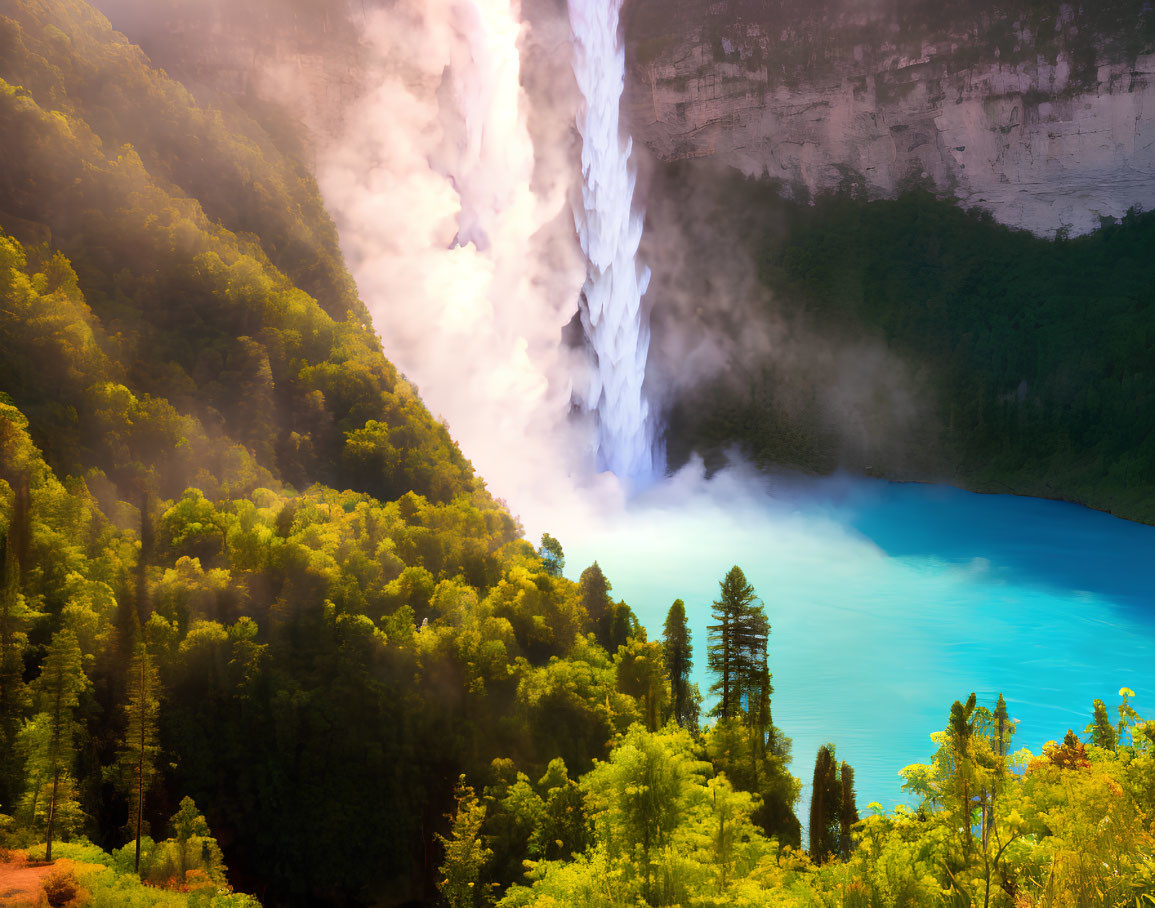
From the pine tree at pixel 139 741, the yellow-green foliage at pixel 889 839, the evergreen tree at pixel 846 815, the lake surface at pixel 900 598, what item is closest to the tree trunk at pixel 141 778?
the pine tree at pixel 139 741

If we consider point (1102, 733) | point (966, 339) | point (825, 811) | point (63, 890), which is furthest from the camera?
point (966, 339)

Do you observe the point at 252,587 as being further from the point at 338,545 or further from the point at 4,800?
the point at 4,800

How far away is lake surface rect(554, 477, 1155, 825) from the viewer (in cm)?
3456

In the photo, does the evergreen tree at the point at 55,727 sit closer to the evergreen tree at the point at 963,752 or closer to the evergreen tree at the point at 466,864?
the evergreen tree at the point at 466,864

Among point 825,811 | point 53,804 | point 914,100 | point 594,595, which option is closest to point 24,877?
point 53,804

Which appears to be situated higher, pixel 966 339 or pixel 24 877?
pixel 966 339

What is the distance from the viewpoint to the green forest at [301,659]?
1392 cm

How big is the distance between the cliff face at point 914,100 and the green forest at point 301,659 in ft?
176

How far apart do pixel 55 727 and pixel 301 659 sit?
5.88m

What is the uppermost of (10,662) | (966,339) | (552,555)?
(966,339)

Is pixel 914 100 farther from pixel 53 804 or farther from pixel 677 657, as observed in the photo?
pixel 53 804

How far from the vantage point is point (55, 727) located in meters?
15.9

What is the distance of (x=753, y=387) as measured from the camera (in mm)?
81375

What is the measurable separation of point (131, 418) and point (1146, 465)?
67.1 m
